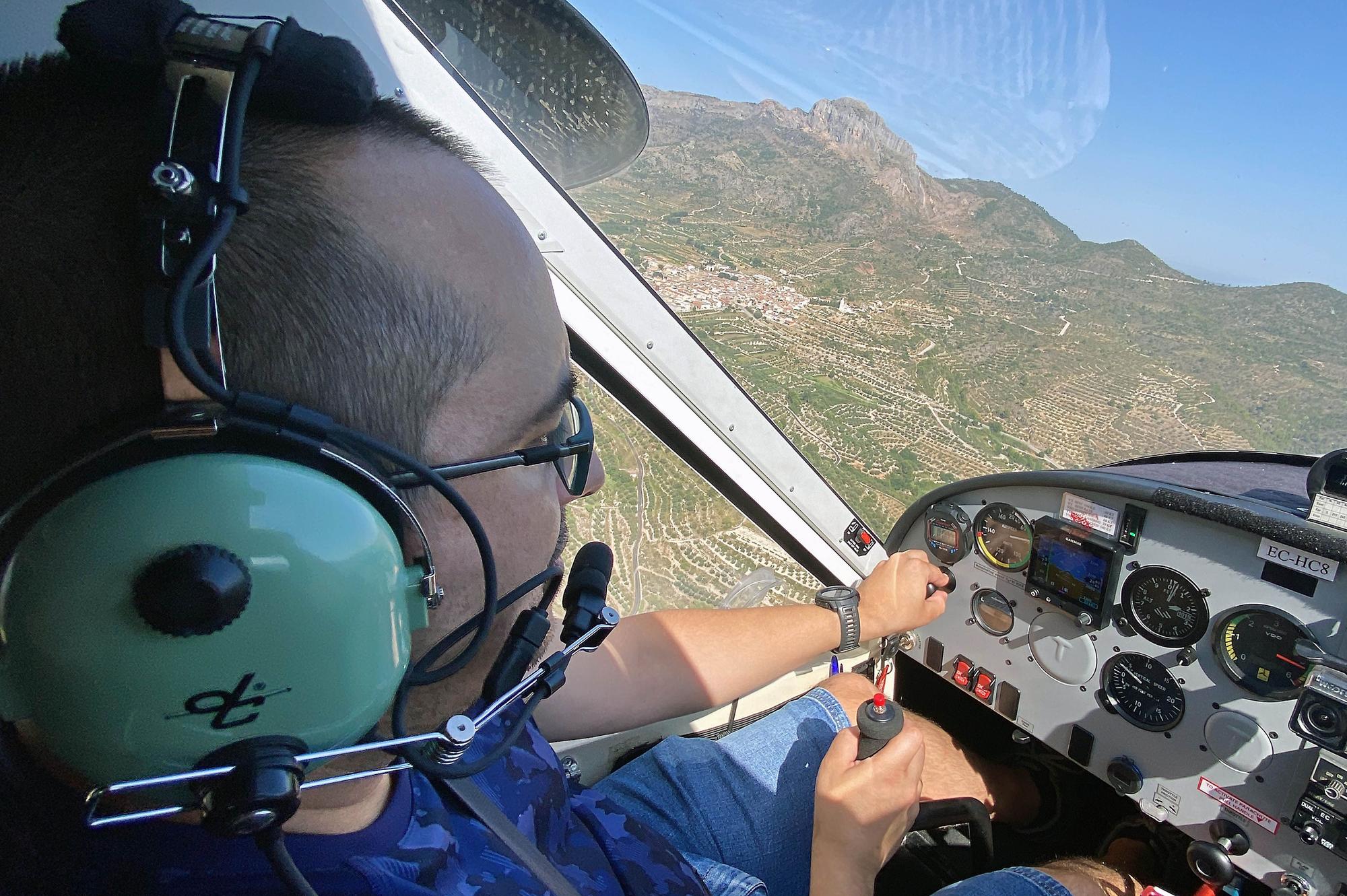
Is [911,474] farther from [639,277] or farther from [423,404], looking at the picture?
[423,404]

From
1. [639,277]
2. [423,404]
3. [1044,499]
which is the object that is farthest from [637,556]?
[423,404]

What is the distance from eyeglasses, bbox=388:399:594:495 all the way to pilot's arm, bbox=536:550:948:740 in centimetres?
77

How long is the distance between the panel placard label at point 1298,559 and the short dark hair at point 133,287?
67.8 inches

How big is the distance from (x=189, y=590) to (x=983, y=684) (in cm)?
224

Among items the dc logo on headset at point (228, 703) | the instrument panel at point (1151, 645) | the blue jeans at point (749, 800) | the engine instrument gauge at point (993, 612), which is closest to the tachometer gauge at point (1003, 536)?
the instrument panel at point (1151, 645)

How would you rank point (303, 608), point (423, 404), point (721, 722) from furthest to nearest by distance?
1. point (721, 722)
2. point (423, 404)
3. point (303, 608)

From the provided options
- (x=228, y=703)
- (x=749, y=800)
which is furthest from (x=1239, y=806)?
(x=228, y=703)

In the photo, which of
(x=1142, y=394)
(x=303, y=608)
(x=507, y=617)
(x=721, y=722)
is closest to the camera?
(x=303, y=608)

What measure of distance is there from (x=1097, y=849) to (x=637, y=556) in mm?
1598

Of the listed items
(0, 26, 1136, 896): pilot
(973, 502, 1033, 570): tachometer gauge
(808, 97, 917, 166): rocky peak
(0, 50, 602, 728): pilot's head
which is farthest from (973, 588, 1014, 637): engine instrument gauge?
(0, 50, 602, 728): pilot's head

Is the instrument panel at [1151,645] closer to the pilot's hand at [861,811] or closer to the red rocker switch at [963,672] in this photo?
the red rocker switch at [963,672]

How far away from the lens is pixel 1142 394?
2010mm

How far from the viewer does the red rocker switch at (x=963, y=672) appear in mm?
2248

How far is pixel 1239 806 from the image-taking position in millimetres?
1704
